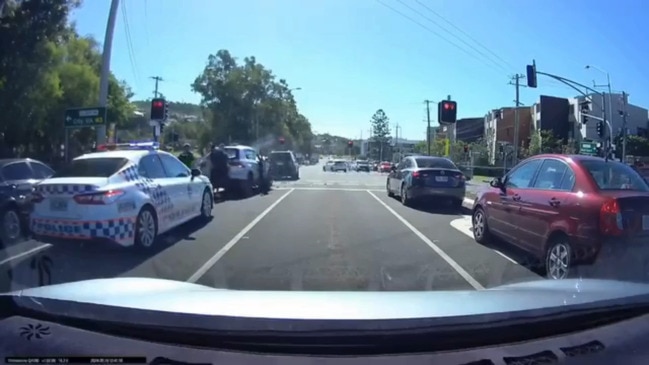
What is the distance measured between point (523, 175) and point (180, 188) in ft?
19.4

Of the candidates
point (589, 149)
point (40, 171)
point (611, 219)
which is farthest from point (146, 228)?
point (589, 149)

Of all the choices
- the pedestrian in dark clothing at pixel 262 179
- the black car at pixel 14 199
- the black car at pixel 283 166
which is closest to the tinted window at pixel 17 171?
the black car at pixel 14 199

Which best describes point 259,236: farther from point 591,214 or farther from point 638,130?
point 638,130

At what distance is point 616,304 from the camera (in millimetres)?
3449

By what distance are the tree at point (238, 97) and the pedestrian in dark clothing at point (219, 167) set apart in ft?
143

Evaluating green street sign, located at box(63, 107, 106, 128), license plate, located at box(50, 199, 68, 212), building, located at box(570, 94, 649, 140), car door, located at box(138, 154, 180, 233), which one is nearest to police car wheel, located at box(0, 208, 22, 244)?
license plate, located at box(50, 199, 68, 212)

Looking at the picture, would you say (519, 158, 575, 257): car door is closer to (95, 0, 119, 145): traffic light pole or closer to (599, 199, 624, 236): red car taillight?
(599, 199, 624, 236): red car taillight

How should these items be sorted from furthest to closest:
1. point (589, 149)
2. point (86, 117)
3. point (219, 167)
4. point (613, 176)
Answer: point (589, 149) < point (219, 167) < point (86, 117) < point (613, 176)

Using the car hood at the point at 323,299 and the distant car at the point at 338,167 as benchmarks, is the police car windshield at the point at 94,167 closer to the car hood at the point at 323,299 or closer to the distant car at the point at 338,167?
the car hood at the point at 323,299

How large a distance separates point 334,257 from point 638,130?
75279 mm

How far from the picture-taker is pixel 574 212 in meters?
6.83

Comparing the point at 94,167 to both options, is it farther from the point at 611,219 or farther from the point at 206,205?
the point at 611,219

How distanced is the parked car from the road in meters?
0.49

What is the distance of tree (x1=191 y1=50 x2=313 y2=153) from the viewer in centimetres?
6259
